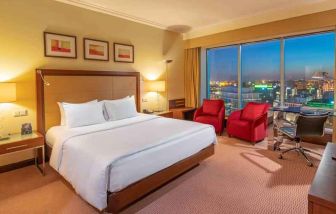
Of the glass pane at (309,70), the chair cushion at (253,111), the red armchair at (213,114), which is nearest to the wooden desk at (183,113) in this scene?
the red armchair at (213,114)

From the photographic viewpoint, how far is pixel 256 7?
4.30m

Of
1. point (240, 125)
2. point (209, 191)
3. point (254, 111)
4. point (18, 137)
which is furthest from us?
point (254, 111)

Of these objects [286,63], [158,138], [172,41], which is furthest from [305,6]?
[158,138]

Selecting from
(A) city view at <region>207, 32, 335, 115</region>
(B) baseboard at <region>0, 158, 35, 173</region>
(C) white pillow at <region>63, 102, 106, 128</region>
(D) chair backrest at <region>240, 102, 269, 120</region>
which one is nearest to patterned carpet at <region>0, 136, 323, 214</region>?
(B) baseboard at <region>0, 158, 35, 173</region>

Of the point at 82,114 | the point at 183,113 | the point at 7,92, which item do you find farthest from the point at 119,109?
the point at 183,113

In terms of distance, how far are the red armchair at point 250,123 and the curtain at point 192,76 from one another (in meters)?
1.49

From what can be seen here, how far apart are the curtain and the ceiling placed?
0.94 meters

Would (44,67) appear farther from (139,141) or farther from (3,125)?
(139,141)

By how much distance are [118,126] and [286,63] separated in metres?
4.45

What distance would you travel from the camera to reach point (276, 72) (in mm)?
5496

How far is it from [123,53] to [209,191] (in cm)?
342

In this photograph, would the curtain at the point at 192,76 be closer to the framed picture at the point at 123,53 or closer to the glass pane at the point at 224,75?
the glass pane at the point at 224,75

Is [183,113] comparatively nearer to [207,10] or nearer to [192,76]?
[192,76]

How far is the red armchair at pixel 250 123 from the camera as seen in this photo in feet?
14.5
